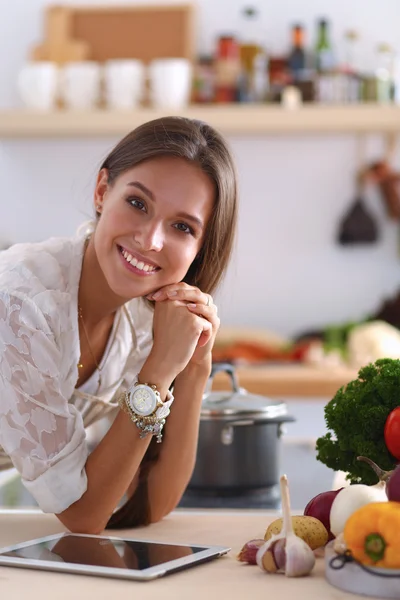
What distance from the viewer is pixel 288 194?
440 cm

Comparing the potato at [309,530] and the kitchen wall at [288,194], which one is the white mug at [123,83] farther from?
the potato at [309,530]

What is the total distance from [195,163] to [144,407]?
414 mm

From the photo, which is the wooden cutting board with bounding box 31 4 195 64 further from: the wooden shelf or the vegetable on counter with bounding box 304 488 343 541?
the vegetable on counter with bounding box 304 488 343 541

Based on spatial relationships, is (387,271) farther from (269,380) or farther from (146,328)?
(146,328)

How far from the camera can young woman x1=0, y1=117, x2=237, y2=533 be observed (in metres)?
1.46

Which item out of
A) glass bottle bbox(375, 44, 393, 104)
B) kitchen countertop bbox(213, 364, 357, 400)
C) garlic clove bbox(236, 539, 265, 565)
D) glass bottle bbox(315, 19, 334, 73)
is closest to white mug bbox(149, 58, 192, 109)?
glass bottle bbox(315, 19, 334, 73)

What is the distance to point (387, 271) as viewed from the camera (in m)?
4.36

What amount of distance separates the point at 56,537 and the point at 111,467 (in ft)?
0.56

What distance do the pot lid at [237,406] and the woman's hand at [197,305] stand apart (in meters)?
0.14

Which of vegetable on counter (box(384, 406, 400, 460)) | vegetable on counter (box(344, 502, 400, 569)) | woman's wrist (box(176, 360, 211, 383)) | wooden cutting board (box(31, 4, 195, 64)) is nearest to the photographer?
vegetable on counter (box(344, 502, 400, 569))

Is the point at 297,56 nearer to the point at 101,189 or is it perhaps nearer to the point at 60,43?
the point at 60,43

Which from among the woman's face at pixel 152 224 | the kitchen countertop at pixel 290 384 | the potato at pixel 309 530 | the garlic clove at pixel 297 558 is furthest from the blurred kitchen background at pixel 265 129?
the garlic clove at pixel 297 558

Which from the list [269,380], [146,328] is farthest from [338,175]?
[146,328]

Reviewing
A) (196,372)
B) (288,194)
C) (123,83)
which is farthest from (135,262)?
(288,194)
